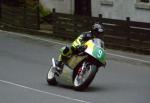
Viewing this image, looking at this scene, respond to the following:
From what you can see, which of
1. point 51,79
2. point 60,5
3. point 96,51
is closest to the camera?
point 96,51

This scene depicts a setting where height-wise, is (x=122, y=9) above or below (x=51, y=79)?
above

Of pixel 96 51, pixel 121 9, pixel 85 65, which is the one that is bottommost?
pixel 85 65

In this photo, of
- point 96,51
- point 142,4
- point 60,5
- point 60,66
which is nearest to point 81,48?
point 96,51

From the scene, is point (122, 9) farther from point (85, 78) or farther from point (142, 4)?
point (85, 78)

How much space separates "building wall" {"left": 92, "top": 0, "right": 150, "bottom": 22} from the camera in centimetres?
2447

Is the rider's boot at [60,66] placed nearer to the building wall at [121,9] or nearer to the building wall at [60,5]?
the building wall at [121,9]

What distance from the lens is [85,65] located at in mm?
13281

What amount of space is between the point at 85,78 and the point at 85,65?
0.29 metres

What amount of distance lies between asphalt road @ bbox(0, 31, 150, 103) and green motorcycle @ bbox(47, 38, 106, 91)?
251 mm

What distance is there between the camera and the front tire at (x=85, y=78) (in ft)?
43.1

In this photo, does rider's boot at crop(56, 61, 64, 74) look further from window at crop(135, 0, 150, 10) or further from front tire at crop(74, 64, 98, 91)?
window at crop(135, 0, 150, 10)

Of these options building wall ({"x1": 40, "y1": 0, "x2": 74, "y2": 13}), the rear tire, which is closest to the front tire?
the rear tire

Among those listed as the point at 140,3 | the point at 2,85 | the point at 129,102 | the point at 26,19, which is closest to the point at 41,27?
the point at 26,19

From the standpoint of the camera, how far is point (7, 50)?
21.5 meters
